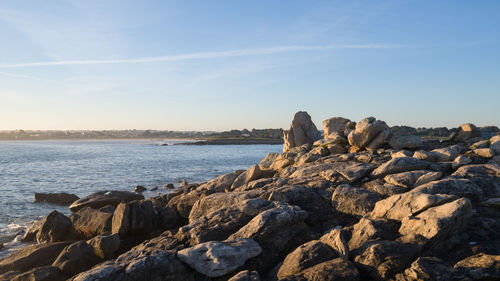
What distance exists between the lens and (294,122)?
28.1 metres

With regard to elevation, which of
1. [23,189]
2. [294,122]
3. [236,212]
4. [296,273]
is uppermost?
[294,122]

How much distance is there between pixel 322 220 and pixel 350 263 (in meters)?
3.68

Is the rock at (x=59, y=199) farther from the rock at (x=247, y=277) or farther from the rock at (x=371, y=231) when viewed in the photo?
the rock at (x=371, y=231)

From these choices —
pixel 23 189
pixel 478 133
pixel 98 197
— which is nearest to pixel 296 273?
pixel 98 197

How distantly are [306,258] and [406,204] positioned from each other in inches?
151

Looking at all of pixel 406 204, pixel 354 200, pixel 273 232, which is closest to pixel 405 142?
pixel 354 200

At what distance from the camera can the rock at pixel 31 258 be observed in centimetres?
1264

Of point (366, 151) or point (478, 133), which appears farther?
Answer: point (478, 133)

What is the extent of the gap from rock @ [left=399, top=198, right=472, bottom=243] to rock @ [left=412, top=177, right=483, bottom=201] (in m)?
1.53

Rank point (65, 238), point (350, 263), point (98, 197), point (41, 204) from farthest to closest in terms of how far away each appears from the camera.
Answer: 1. point (41, 204)
2. point (98, 197)
3. point (65, 238)
4. point (350, 263)

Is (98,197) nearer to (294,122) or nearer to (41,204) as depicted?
(41,204)

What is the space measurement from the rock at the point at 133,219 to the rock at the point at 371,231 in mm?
8084

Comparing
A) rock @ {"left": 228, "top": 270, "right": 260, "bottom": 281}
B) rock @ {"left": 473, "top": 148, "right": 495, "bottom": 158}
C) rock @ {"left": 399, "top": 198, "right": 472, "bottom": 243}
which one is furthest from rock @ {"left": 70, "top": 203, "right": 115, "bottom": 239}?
rock @ {"left": 473, "top": 148, "right": 495, "bottom": 158}

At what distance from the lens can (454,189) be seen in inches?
440
